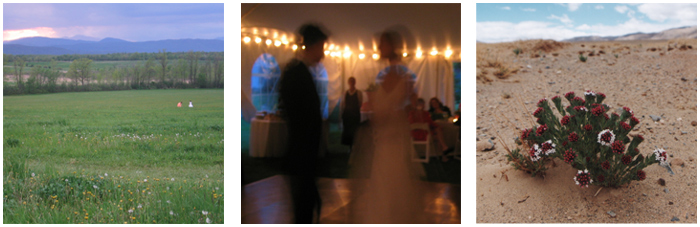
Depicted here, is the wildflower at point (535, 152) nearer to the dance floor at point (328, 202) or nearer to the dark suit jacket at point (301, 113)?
the dance floor at point (328, 202)

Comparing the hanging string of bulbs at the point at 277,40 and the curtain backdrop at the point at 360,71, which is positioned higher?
the hanging string of bulbs at the point at 277,40

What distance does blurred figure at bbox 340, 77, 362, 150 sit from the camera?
277 centimetres

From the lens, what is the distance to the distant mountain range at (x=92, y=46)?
3102mm

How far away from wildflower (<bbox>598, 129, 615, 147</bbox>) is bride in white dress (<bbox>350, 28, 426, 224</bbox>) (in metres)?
1.12

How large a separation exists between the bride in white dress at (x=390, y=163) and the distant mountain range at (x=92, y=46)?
126 centimetres

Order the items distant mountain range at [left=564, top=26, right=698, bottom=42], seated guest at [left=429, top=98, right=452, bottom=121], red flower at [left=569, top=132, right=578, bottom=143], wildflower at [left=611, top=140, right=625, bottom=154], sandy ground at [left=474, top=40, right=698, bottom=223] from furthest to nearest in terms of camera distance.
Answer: distant mountain range at [left=564, top=26, right=698, bottom=42], sandy ground at [left=474, top=40, right=698, bottom=223], red flower at [left=569, top=132, right=578, bottom=143], wildflower at [left=611, top=140, right=625, bottom=154], seated guest at [left=429, top=98, right=452, bottom=121]

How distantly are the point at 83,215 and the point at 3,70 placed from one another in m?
1.14

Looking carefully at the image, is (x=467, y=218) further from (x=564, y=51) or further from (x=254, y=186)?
(x=564, y=51)

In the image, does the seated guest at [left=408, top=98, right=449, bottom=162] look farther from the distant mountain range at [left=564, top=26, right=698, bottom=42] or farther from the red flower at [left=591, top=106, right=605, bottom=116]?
the distant mountain range at [left=564, top=26, right=698, bottom=42]

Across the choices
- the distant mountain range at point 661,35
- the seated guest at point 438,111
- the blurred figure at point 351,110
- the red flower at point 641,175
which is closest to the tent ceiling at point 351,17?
the blurred figure at point 351,110

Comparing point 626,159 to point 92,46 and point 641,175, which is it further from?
point 92,46

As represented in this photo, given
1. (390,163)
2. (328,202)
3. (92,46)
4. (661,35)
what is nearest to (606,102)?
(661,35)

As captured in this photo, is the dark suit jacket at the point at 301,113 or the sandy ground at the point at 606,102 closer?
the dark suit jacket at the point at 301,113

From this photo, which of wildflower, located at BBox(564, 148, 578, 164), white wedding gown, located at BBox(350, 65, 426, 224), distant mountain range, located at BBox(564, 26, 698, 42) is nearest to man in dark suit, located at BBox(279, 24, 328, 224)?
white wedding gown, located at BBox(350, 65, 426, 224)
